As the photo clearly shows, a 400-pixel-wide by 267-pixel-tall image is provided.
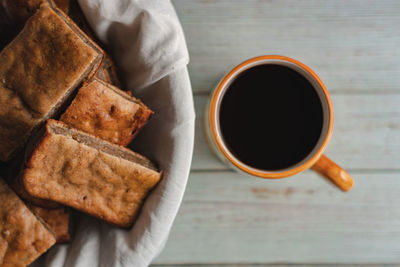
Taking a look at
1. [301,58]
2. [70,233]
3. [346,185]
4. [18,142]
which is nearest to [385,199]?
[346,185]

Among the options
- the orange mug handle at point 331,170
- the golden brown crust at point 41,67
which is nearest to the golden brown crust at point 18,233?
the golden brown crust at point 41,67

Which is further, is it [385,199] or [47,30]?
[385,199]

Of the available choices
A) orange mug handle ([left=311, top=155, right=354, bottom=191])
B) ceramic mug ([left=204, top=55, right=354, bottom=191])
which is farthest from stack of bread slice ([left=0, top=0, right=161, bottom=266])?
orange mug handle ([left=311, top=155, right=354, bottom=191])

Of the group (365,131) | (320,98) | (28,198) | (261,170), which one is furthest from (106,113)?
(365,131)

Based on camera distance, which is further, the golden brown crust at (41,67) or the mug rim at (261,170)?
the mug rim at (261,170)

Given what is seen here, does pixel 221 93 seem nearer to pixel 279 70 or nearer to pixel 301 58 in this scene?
pixel 279 70

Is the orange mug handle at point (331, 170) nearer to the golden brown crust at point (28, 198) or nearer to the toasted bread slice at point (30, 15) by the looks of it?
the toasted bread slice at point (30, 15)

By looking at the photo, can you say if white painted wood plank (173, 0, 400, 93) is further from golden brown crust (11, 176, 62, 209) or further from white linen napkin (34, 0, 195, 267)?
golden brown crust (11, 176, 62, 209)

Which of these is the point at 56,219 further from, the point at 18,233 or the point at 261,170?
the point at 261,170
